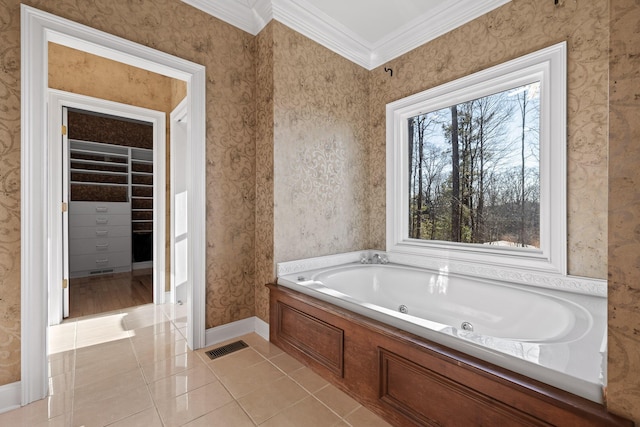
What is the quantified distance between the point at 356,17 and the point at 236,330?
278cm

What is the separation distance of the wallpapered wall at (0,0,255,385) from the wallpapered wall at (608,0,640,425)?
212cm

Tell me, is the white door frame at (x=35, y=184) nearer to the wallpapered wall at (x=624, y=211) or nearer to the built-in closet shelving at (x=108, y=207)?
the wallpapered wall at (x=624, y=211)

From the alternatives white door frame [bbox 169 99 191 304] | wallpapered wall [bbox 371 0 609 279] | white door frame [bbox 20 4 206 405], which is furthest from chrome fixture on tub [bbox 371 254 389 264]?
white door frame [bbox 20 4 206 405]

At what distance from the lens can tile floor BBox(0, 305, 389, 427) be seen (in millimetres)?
1403

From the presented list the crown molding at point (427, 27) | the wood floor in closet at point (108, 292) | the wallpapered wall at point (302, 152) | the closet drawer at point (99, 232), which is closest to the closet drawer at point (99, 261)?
the wood floor in closet at point (108, 292)

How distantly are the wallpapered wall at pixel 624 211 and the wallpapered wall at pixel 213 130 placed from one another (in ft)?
6.96

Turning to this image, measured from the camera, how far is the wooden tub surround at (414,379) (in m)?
0.90

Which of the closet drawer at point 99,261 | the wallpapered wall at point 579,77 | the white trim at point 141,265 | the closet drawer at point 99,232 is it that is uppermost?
the wallpapered wall at point 579,77

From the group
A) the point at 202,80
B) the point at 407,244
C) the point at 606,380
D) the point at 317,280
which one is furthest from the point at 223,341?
the point at 606,380

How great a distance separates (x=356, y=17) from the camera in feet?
7.89

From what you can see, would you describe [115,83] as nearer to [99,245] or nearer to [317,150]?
[317,150]

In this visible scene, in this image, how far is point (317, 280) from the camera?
2.17 m

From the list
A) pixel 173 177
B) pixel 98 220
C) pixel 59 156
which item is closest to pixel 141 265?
pixel 98 220

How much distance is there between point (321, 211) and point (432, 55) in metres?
1.63
